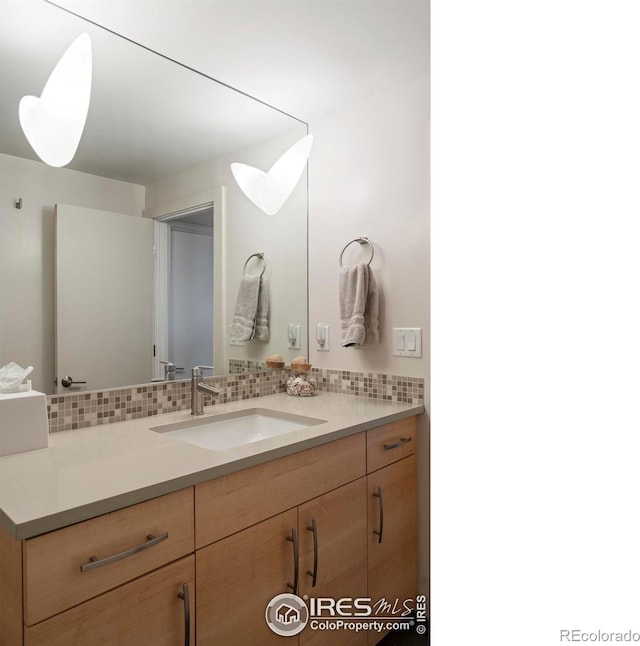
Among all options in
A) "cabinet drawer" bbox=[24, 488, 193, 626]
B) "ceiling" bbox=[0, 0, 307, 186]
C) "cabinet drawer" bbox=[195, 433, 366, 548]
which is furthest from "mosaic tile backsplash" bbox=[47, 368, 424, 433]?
"ceiling" bbox=[0, 0, 307, 186]

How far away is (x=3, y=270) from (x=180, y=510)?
2.55ft

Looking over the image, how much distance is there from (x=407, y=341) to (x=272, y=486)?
79 cm

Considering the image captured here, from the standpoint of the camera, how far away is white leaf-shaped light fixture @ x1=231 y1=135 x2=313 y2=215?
1.71 m

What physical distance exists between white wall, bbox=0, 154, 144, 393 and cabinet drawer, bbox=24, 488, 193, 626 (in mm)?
579

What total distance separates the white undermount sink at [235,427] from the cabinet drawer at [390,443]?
18 centimetres

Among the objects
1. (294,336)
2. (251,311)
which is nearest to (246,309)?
(251,311)

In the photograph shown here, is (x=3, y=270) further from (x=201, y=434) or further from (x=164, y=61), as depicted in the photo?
(x=164, y=61)

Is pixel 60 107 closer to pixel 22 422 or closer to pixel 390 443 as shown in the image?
pixel 22 422

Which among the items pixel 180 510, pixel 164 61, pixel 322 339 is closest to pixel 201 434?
pixel 180 510

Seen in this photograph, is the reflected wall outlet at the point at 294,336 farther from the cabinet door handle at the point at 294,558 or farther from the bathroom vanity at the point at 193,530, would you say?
the cabinet door handle at the point at 294,558

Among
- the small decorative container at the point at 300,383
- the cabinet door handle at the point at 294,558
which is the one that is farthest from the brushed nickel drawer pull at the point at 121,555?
the small decorative container at the point at 300,383

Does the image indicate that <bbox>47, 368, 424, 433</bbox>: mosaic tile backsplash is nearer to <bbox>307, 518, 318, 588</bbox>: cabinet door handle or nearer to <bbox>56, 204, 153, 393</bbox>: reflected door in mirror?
<bbox>56, 204, 153, 393</bbox>: reflected door in mirror

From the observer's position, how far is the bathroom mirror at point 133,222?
1.18m

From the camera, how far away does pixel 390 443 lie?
4.84 feet
